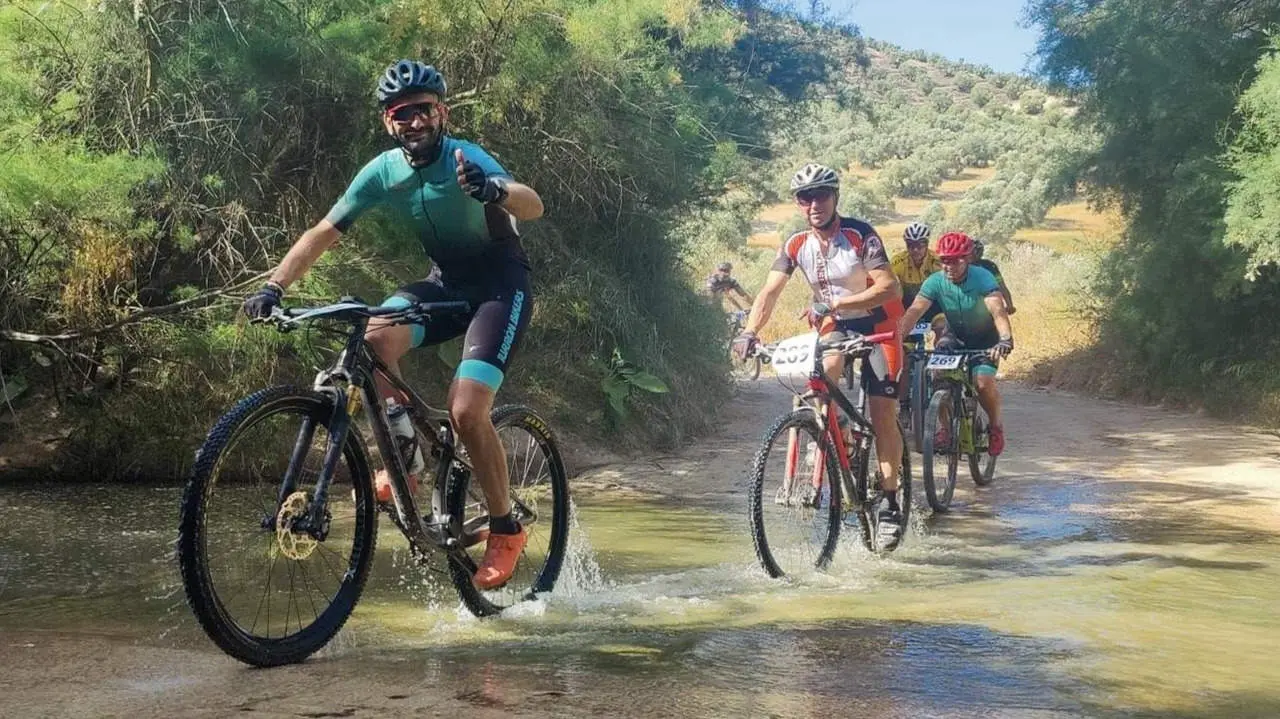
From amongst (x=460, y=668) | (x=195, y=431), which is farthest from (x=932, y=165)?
(x=460, y=668)

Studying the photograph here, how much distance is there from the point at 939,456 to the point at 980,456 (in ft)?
4.03

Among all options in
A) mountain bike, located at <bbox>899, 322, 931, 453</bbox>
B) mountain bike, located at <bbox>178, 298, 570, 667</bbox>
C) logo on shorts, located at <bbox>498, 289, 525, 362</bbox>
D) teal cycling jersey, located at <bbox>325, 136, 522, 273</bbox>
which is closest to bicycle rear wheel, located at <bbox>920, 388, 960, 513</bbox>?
mountain bike, located at <bbox>899, 322, 931, 453</bbox>

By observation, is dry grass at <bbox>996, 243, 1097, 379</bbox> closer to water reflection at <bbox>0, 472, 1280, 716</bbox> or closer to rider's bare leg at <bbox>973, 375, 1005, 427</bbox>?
rider's bare leg at <bbox>973, 375, 1005, 427</bbox>

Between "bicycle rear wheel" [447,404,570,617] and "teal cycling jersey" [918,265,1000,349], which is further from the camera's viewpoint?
"teal cycling jersey" [918,265,1000,349]

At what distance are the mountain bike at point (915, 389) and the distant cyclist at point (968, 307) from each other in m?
0.43

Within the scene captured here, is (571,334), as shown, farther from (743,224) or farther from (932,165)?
(932,165)

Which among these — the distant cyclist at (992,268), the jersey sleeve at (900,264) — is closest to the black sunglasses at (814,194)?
the distant cyclist at (992,268)

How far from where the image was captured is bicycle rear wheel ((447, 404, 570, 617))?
606 cm

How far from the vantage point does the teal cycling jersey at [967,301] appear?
36.3ft

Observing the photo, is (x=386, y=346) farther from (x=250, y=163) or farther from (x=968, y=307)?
(x=968, y=307)

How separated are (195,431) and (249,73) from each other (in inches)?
116

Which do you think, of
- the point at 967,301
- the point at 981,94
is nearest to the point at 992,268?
the point at 967,301

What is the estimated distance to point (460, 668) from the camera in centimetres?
460

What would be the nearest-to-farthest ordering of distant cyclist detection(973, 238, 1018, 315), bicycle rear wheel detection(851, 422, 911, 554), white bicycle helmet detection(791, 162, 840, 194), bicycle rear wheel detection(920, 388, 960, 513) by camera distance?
white bicycle helmet detection(791, 162, 840, 194) < bicycle rear wheel detection(851, 422, 911, 554) < bicycle rear wheel detection(920, 388, 960, 513) < distant cyclist detection(973, 238, 1018, 315)
